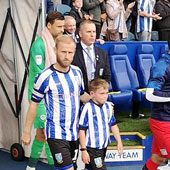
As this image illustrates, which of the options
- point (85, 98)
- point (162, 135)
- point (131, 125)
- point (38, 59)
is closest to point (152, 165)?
point (162, 135)

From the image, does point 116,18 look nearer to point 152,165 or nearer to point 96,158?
point 152,165

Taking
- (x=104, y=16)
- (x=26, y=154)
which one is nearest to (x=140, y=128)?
(x=26, y=154)

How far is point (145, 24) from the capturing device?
7.32m

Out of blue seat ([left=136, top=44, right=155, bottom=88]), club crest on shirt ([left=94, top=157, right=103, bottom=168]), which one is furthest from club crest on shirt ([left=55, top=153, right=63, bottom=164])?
blue seat ([left=136, top=44, right=155, bottom=88])

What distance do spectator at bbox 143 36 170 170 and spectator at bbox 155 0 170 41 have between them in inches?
194

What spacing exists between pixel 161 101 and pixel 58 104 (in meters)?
0.85

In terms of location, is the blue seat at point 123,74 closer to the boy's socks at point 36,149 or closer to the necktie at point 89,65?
the necktie at point 89,65

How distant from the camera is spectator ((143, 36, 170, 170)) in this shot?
295 centimetres

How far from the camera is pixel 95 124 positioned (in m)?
2.96

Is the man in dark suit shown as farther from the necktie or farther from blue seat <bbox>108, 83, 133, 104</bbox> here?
blue seat <bbox>108, 83, 133, 104</bbox>

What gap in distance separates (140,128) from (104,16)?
2661 millimetres

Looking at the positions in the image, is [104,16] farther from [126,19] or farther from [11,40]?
[11,40]

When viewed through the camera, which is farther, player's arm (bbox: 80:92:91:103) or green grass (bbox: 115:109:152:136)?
green grass (bbox: 115:109:152:136)

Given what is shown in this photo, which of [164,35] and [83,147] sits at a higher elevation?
[164,35]
